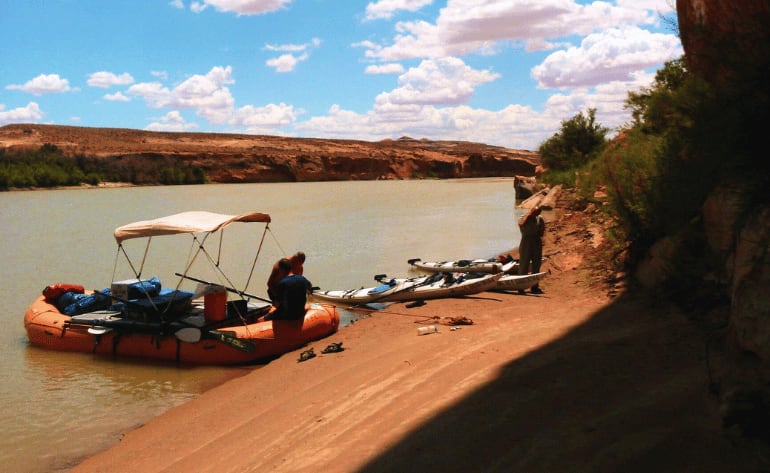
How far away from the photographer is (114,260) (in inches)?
839

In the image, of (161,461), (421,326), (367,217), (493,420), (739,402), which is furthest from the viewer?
(367,217)

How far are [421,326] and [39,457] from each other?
5087 millimetres

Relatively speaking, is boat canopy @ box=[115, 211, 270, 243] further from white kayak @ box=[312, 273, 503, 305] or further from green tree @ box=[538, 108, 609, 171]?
green tree @ box=[538, 108, 609, 171]

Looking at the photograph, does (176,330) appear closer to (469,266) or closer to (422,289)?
(422,289)

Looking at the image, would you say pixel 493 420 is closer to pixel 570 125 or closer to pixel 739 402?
pixel 739 402

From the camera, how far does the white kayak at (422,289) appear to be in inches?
471

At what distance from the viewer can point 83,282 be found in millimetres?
17266

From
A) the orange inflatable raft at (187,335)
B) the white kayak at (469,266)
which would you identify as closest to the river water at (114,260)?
the orange inflatable raft at (187,335)

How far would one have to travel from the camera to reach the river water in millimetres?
8031

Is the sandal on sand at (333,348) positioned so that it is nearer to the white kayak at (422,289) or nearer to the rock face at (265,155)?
the white kayak at (422,289)

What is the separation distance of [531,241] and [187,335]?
6.00 m

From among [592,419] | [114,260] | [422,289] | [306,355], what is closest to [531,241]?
[422,289]

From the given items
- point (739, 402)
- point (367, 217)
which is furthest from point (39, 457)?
point (367, 217)

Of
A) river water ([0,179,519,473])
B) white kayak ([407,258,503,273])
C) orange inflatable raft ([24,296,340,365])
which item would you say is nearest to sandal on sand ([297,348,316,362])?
orange inflatable raft ([24,296,340,365])
